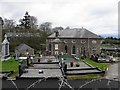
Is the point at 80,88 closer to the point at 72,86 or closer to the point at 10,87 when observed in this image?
the point at 72,86

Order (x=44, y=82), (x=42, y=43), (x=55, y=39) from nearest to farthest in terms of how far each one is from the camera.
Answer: (x=44, y=82), (x=55, y=39), (x=42, y=43)

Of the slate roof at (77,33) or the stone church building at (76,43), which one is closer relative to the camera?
the stone church building at (76,43)

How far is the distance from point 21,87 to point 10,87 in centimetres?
83

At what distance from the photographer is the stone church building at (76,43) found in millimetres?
58719

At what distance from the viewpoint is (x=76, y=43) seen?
59750mm

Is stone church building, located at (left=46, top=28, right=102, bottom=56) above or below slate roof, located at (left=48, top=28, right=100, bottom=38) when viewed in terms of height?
below

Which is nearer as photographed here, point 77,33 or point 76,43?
point 76,43

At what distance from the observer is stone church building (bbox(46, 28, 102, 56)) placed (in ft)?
193

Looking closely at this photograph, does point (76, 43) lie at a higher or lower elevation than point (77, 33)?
lower

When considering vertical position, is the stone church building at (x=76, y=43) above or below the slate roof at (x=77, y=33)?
below

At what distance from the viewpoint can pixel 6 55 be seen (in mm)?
44750

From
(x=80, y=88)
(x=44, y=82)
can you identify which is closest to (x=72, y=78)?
(x=44, y=82)

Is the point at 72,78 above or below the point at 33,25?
below

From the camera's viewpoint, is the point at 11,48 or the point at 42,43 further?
the point at 42,43
